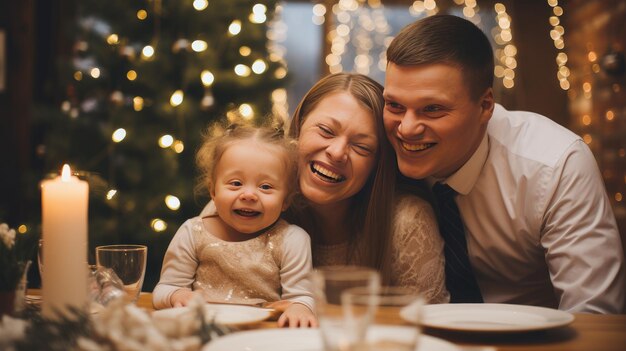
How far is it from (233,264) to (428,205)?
67 cm

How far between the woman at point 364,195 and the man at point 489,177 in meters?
0.08

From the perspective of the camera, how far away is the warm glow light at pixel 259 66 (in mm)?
3914

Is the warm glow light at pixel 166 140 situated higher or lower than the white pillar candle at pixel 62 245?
higher

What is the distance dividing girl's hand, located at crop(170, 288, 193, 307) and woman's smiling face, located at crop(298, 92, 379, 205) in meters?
0.55

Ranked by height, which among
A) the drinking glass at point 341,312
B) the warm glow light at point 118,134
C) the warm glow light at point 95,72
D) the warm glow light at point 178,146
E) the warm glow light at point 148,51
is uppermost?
the warm glow light at point 148,51

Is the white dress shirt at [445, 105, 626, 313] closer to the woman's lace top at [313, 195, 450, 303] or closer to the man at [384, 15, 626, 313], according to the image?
the man at [384, 15, 626, 313]

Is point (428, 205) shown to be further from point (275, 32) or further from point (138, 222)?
point (275, 32)

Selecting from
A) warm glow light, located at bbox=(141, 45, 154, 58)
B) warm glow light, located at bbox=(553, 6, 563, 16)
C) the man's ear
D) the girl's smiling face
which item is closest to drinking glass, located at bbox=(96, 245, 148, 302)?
the girl's smiling face

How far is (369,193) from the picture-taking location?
2.04 meters

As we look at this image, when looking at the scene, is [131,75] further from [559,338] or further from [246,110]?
[559,338]

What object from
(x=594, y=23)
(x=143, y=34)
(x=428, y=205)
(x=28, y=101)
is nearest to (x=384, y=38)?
(x=594, y=23)

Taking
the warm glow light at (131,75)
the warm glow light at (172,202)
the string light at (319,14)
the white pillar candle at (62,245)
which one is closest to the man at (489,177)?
the white pillar candle at (62,245)

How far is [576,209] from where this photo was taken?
6.37 ft

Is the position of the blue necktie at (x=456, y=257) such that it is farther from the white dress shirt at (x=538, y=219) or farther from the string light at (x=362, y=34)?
the string light at (x=362, y=34)
